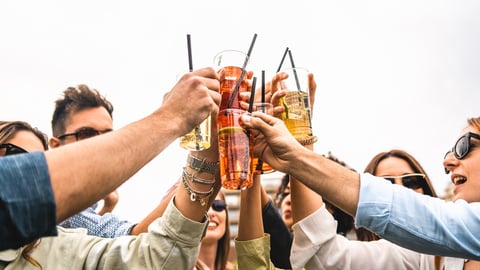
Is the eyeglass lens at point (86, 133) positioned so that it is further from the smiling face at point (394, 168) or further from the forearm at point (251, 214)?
the smiling face at point (394, 168)

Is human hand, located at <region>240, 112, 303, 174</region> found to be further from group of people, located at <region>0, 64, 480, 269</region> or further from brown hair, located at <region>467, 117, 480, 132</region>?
brown hair, located at <region>467, 117, 480, 132</region>

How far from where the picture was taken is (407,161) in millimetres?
3914

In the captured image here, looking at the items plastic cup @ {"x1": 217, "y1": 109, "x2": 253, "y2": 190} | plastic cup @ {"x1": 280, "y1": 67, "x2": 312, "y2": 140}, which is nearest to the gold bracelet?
plastic cup @ {"x1": 280, "y1": 67, "x2": 312, "y2": 140}

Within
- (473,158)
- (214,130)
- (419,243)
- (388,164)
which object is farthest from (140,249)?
(388,164)

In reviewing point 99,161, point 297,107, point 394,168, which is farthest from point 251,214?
point 99,161

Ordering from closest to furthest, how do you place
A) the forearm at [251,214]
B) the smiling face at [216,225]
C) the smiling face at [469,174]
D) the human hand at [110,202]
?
the smiling face at [469,174]
the forearm at [251,214]
the smiling face at [216,225]
the human hand at [110,202]

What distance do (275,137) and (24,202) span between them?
1.21m

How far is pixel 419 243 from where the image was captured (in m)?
1.97

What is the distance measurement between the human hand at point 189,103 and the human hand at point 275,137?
0.30m

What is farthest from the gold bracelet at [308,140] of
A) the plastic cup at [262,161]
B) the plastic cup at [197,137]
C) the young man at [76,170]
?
the young man at [76,170]

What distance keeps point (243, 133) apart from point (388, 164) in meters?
2.33

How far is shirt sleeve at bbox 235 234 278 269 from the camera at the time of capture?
2904 millimetres

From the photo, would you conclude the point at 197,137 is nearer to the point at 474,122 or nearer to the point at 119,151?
the point at 119,151

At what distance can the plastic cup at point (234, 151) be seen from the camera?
6.53ft
